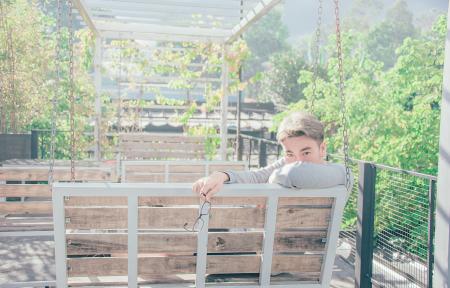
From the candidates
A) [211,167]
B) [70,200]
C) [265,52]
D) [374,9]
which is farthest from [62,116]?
[374,9]

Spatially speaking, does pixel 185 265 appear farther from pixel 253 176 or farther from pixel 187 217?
pixel 253 176

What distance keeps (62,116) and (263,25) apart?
8438cm

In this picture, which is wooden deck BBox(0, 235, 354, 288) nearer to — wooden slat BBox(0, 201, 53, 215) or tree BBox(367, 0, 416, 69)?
wooden slat BBox(0, 201, 53, 215)

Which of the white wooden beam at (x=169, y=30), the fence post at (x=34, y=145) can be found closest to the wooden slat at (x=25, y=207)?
the fence post at (x=34, y=145)

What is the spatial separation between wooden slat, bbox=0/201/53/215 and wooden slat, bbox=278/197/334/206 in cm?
167

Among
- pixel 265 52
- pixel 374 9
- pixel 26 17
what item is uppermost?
pixel 374 9

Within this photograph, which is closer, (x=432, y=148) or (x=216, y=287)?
(x=216, y=287)

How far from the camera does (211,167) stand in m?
4.36

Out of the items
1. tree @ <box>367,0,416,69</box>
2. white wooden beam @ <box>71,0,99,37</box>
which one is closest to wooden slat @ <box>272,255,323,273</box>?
white wooden beam @ <box>71,0,99,37</box>

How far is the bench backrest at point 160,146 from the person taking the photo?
7352 mm

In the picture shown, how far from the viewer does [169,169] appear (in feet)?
14.2

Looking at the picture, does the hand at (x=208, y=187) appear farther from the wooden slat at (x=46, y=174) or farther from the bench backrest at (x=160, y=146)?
the bench backrest at (x=160, y=146)

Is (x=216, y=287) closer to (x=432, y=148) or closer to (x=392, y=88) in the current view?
(x=432, y=148)

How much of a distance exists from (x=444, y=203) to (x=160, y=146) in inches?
219
